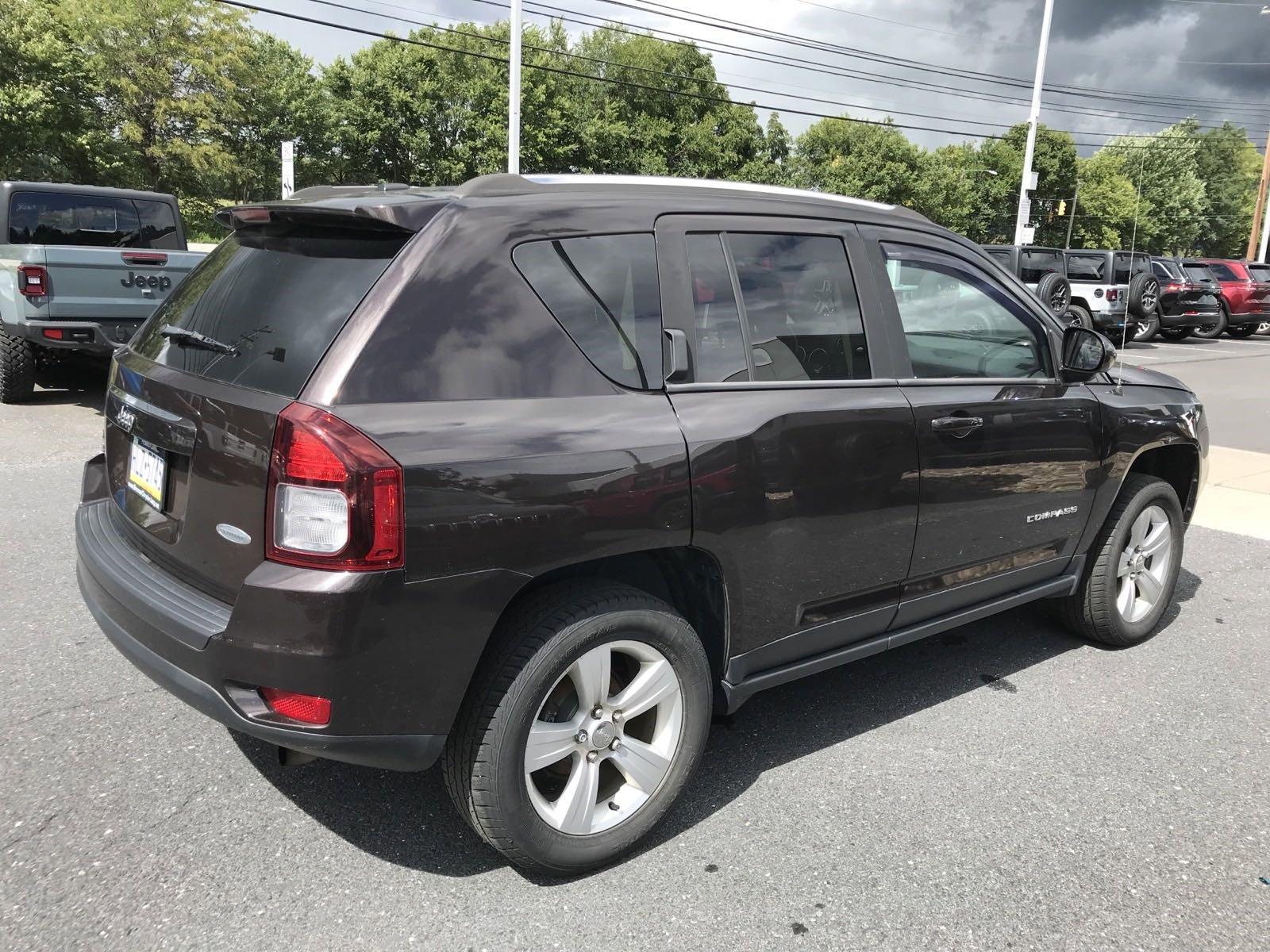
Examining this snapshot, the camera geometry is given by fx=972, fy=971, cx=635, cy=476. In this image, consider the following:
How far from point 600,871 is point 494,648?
2.48 ft

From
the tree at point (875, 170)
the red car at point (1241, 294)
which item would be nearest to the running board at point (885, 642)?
the red car at point (1241, 294)

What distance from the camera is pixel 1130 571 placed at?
4.30m

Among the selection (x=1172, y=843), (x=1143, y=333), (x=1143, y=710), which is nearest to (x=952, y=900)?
(x=1172, y=843)

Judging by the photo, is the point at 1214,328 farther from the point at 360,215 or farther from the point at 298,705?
the point at 298,705

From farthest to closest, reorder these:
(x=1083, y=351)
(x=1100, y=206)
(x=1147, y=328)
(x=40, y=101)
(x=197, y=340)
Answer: (x=1100, y=206)
(x=40, y=101)
(x=1147, y=328)
(x=1083, y=351)
(x=197, y=340)

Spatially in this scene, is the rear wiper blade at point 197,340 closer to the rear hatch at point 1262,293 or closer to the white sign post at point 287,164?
the white sign post at point 287,164

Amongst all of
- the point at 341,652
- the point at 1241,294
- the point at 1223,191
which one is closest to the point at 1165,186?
the point at 1223,191

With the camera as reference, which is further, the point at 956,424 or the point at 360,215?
the point at 956,424

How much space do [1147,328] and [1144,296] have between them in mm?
1009

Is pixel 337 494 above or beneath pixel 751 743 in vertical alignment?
above

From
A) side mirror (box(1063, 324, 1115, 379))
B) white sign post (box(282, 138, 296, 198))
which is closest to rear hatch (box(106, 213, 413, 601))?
side mirror (box(1063, 324, 1115, 379))

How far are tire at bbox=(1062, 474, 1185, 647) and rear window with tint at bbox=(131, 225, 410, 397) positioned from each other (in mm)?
3252

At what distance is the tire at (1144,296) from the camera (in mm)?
22359

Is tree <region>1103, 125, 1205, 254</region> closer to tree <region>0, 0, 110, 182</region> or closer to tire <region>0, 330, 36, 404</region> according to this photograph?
tree <region>0, 0, 110, 182</region>
